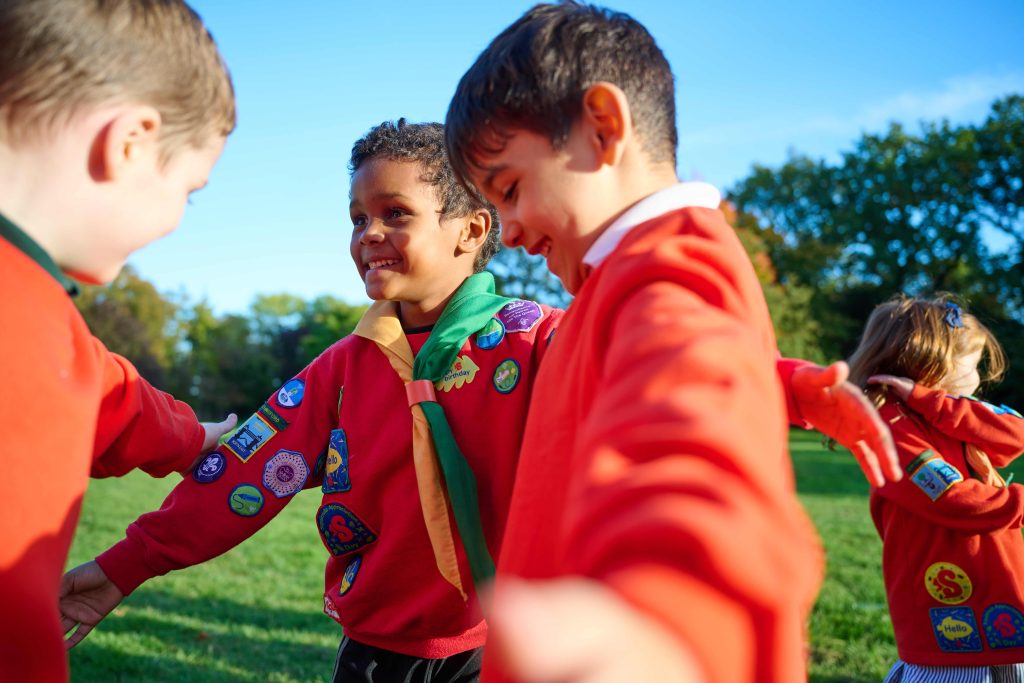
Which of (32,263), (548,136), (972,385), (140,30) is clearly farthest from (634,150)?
(972,385)

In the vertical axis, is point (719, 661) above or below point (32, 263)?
below

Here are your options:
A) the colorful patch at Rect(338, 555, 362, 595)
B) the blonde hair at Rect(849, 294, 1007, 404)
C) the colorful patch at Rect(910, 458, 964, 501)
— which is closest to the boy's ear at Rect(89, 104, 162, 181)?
the colorful patch at Rect(338, 555, 362, 595)

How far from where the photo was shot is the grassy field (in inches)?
179

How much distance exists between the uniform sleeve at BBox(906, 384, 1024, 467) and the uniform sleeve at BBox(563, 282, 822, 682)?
2554 millimetres

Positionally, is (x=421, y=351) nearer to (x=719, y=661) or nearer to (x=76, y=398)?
(x=76, y=398)

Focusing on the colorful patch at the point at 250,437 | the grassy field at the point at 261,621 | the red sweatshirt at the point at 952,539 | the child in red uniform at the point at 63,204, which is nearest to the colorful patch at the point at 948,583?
the red sweatshirt at the point at 952,539

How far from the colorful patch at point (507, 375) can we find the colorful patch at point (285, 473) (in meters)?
0.66

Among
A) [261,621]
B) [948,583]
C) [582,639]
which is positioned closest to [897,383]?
[948,583]

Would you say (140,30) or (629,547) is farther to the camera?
(140,30)

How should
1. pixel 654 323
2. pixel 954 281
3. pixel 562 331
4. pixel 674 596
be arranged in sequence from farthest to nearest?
pixel 954 281
pixel 562 331
pixel 654 323
pixel 674 596

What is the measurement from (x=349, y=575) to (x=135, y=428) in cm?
78

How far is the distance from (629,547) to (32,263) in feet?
3.41

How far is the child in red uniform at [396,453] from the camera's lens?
2.31 meters

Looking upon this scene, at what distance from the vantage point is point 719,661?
86cm
